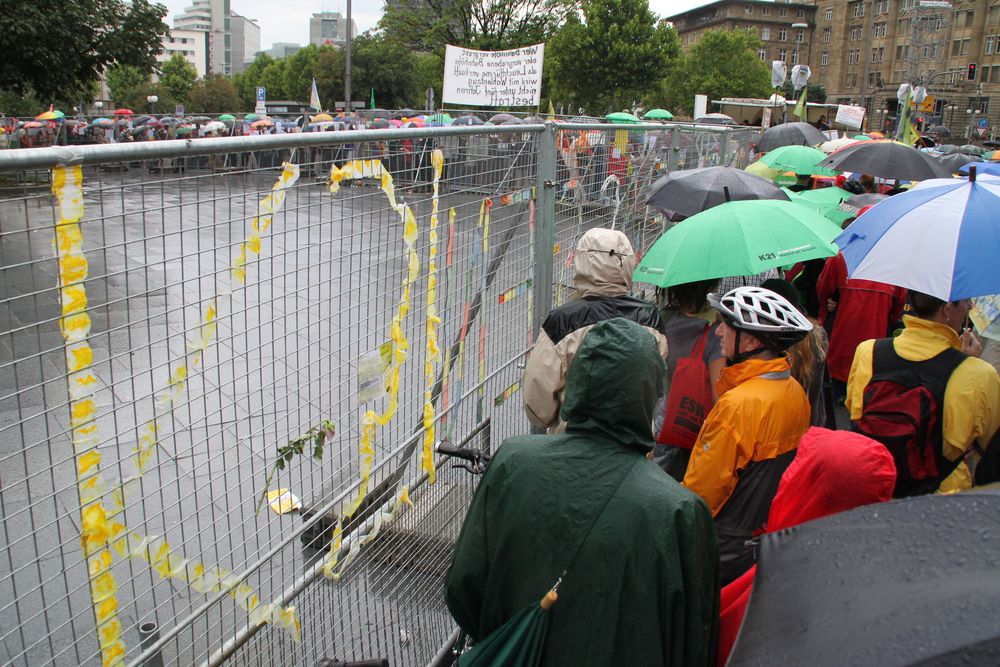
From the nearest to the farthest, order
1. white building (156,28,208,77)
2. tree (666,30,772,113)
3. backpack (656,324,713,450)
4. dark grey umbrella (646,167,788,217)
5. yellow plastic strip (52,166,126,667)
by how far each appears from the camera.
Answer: yellow plastic strip (52,166,126,667) < backpack (656,324,713,450) < dark grey umbrella (646,167,788,217) < tree (666,30,772,113) < white building (156,28,208,77)

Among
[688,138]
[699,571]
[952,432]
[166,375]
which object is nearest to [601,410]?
[699,571]

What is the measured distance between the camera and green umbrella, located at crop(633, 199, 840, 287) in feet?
12.5

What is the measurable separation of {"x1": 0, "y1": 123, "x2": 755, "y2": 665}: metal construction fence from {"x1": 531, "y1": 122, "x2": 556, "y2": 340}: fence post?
0.5 inches

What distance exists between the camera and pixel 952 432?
3.06m

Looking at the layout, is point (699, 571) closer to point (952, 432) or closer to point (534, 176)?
point (952, 432)

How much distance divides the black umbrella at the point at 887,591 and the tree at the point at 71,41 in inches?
857

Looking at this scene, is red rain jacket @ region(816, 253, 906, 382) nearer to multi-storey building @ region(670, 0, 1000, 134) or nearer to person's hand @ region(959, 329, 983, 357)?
person's hand @ region(959, 329, 983, 357)

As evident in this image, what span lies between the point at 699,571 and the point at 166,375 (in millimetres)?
1385

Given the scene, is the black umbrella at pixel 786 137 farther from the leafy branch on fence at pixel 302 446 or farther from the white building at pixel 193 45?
the white building at pixel 193 45

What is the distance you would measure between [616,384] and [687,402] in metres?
1.66

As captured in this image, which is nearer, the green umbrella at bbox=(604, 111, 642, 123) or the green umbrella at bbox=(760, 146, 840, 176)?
the green umbrella at bbox=(760, 146, 840, 176)

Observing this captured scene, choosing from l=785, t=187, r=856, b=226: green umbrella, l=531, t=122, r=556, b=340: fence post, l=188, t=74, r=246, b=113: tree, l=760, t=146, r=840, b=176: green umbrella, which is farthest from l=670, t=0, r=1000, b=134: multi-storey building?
l=531, t=122, r=556, b=340: fence post

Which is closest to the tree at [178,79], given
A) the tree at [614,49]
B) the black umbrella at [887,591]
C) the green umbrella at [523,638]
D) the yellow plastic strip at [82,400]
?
the tree at [614,49]

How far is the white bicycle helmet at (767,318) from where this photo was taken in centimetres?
300
